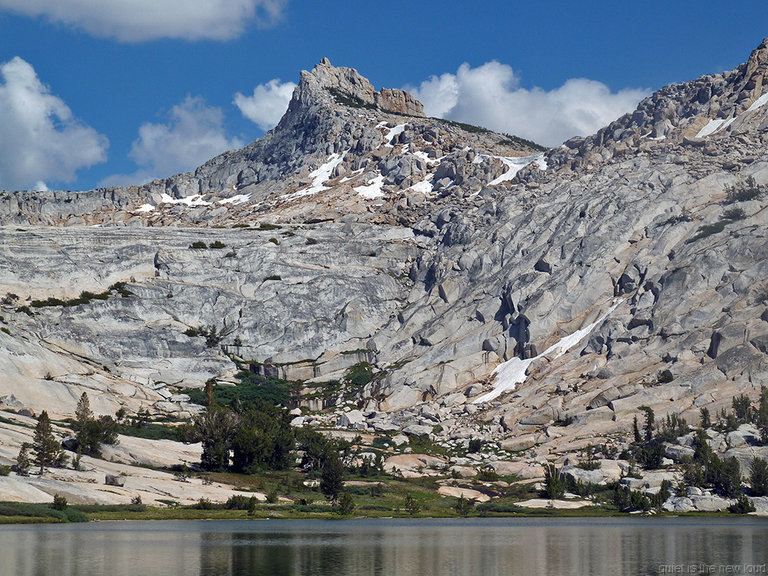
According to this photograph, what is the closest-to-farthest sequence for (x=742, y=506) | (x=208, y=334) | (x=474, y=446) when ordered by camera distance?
(x=742, y=506), (x=474, y=446), (x=208, y=334)

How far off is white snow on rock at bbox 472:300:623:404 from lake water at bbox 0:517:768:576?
66.8 metres

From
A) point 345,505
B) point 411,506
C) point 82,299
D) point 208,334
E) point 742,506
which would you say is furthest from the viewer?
point 208,334

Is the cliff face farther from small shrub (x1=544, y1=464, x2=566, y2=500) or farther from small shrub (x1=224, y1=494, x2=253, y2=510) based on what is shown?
small shrub (x1=224, y1=494, x2=253, y2=510)

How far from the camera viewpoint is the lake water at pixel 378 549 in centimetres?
5306

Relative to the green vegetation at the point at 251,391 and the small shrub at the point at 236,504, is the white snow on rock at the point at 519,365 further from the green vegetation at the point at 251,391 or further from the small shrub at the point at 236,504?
the small shrub at the point at 236,504

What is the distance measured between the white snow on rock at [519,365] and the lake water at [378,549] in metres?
66.8

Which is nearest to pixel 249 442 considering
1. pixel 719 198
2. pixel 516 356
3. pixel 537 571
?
pixel 516 356

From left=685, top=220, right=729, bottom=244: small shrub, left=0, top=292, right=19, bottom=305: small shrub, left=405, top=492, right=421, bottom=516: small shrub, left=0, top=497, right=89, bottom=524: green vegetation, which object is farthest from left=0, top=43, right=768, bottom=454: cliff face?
left=0, top=497, right=89, bottom=524: green vegetation

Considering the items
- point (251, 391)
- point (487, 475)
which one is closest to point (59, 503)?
point (487, 475)

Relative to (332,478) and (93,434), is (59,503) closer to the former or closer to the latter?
(93,434)

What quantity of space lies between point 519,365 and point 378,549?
102 meters

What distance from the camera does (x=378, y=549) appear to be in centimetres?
6562

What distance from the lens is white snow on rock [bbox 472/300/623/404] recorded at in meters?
159

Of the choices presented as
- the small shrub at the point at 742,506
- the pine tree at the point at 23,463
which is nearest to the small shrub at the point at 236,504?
the pine tree at the point at 23,463
